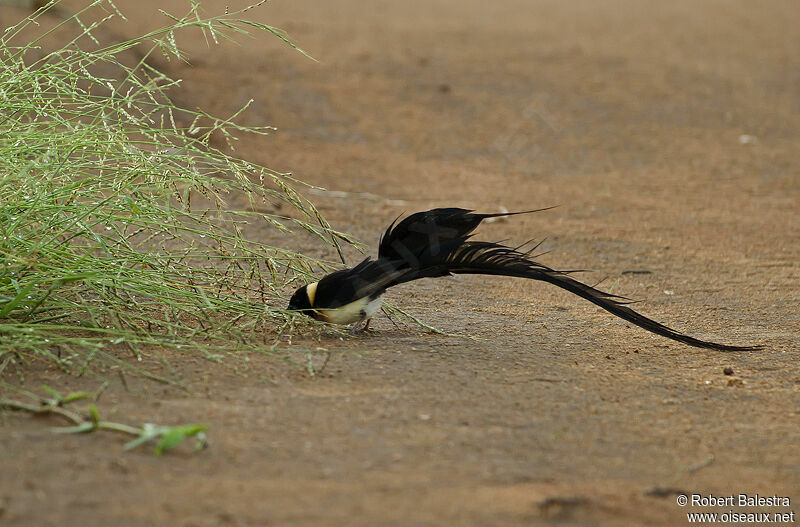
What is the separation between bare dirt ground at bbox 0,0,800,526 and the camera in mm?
2455

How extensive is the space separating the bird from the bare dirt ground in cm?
15

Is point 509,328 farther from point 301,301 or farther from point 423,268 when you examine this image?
point 301,301

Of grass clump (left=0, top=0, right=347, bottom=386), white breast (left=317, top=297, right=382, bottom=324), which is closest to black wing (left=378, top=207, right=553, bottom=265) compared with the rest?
white breast (left=317, top=297, right=382, bottom=324)

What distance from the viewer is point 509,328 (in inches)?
165

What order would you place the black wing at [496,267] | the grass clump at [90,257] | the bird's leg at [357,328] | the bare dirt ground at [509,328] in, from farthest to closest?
the bird's leg at [357,328], the black wing at [496,267], the grass clump at [90,257], the bare dirt ground at [509,328]

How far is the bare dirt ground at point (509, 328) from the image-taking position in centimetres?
246

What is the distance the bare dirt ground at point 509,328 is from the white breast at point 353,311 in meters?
0.11

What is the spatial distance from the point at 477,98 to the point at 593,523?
7976mm

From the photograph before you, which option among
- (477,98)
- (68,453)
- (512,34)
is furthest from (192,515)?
(512,34)

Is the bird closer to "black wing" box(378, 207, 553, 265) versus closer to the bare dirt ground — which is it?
"black wing" box(378, 207, 553, 265)

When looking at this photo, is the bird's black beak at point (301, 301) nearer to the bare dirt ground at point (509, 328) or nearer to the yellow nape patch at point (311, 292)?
the yellow nape patch at point (311, 292)

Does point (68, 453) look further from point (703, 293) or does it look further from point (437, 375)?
point (703, 293)

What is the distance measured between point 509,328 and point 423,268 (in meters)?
0.62

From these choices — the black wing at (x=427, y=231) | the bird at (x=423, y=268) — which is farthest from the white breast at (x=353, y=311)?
the black wing at (x=427, y=231)
